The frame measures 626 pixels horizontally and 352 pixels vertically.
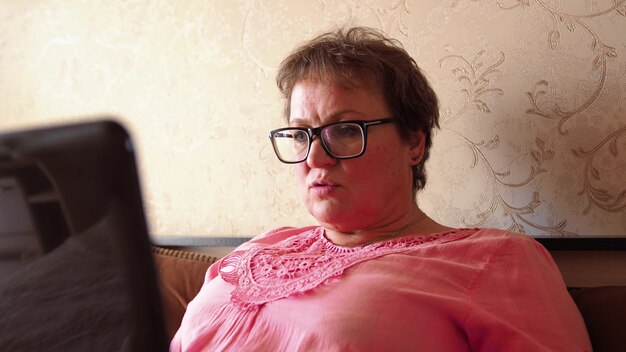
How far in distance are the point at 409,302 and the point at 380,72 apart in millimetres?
438

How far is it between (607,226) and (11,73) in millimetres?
1878

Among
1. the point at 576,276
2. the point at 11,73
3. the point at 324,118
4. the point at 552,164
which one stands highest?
the point at 11,73

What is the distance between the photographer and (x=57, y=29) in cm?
187

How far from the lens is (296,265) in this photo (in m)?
1.02

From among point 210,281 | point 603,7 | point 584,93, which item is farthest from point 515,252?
point 210,281

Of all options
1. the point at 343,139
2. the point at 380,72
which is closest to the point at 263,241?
the point at 343,139

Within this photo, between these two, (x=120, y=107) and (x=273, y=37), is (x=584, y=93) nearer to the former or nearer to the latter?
(x=273, y=37)

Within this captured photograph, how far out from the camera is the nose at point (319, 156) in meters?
1.07

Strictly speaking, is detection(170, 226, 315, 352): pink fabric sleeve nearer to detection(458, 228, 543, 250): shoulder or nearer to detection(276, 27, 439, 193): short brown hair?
detection(276, 27, 439, 193): short brown hair

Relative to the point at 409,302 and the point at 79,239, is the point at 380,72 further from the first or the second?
the point at 79,239

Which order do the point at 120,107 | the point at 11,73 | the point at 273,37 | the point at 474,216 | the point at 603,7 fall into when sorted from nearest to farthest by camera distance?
the point at 603,7 → the point at 474,216 → the point at 273,37 → the point at 120,107 → the point at 11,73

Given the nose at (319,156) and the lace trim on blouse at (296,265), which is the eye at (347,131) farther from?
the lace trim on blouse at (296,265)

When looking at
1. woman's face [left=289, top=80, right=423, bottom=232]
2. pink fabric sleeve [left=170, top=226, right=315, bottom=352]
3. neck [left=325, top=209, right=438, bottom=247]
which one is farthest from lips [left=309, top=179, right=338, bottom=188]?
pink fabric sleeve [left=170, top=226, right=315, bottom=352]

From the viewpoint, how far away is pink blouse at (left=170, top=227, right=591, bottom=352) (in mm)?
840
